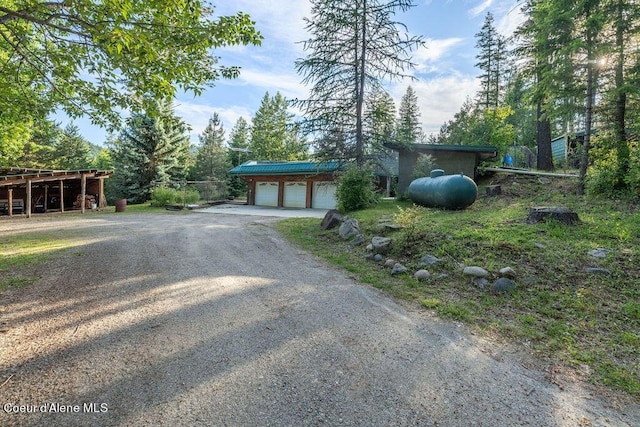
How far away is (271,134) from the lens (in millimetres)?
32969

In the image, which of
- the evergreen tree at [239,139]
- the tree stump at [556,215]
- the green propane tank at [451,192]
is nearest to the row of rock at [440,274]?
the tree stump at [556,215]

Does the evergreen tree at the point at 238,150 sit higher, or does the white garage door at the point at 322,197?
the evergreen tree at the point at 238,150

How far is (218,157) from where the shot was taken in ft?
101

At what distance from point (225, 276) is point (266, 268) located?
2.56 ft

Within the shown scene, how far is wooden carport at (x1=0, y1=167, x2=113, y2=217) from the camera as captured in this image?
46.9 ft

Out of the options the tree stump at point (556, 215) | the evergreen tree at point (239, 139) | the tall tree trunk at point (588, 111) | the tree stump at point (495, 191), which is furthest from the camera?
the evergreen tree at point (239, 139)

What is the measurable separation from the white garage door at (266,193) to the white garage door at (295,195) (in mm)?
802

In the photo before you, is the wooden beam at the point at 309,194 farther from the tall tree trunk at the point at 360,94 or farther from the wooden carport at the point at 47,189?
the wooden carport at the point at 47,189

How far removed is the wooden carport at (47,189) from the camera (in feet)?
46.9

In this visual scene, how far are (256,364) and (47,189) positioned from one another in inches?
931

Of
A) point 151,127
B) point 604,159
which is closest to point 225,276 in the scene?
point 604,159

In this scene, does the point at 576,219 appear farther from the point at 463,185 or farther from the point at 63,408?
the point at 63,408

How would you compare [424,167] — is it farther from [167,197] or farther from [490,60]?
[490,60]

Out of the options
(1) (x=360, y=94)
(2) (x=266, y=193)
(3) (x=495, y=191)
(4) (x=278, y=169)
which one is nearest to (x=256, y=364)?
(1) (x=360, y=94)
